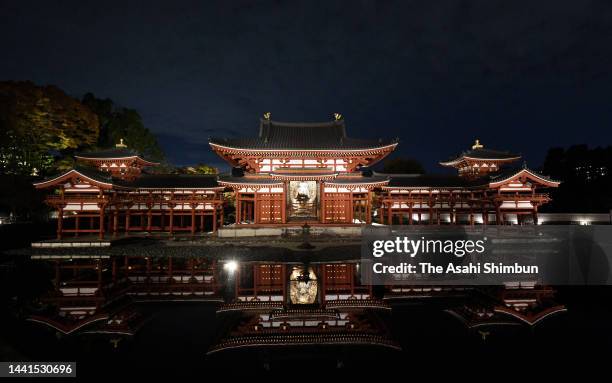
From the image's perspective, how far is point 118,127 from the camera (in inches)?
1802

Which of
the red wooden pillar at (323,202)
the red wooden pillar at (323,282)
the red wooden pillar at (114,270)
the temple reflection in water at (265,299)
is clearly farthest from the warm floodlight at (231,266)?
the red wooden pillar at (323,202)

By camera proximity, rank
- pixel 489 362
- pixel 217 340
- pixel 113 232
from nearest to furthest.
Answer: pixel 489 362
pixel 217 340
pixel 113 232

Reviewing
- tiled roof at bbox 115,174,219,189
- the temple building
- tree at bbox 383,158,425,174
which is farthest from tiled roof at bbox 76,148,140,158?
tree at bbox 383,158,425,174

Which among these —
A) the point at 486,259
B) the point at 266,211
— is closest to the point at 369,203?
the point at 266,211

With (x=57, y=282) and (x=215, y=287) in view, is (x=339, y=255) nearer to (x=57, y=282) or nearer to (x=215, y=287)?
(x=215, y=287)

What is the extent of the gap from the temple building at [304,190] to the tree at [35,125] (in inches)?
508

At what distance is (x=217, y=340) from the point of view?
24.3ft

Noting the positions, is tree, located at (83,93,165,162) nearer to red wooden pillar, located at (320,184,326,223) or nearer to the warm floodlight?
red wooden pillar, located at (320,184,326,223)

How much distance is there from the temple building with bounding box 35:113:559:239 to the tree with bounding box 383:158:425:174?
110ft

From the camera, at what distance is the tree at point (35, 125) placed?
34469 millimetres

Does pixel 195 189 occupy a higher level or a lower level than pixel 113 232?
higher

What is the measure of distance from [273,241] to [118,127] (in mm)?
38130

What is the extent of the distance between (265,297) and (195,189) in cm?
2122

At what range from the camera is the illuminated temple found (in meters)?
8.77
